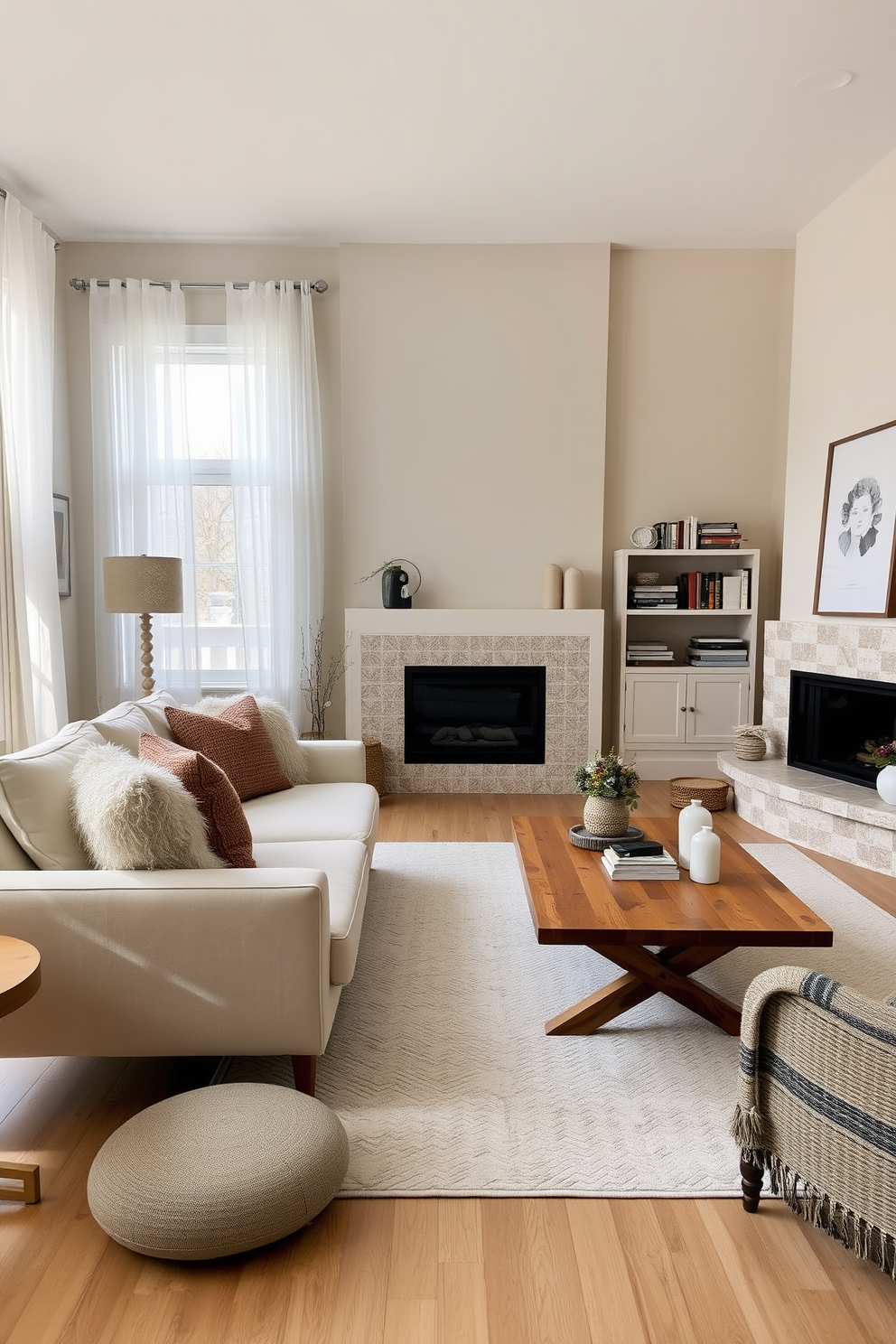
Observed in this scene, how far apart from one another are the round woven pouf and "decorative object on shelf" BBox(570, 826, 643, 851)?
135 cm

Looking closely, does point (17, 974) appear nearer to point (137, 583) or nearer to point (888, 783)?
point (137, 583)

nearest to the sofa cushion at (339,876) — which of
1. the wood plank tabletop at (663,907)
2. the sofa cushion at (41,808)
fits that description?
the wood plank tabletop at (663,907)

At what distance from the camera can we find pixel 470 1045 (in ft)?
8.11

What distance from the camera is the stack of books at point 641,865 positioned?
8.77 feet

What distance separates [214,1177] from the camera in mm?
1638

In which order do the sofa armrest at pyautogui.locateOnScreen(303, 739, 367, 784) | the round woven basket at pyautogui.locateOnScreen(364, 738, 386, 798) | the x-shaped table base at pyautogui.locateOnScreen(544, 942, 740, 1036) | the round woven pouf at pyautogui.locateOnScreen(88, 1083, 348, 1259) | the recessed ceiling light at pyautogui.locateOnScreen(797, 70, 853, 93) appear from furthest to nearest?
the round woven basket at pyautogui.locateOnScreen(364, 738, 386, 798) → the sofa armrest at pyautogui.locateOnScreen(303, 739, 367, 784) → the recessed ceiling light at pyautogui.locateOnScreen(797, 70, 853, 93) → the x-shaped table base at pyautogui.locateOnScreen(544, 942, 740, 1036) → the round woven pouf at pyautogui.locateOnScreen(88, 1083, 348, 1259)

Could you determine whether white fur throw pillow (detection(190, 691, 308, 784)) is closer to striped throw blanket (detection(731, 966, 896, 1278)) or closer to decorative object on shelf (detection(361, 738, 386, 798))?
decorative object on shelf (detection(361, 738, 386, 798))

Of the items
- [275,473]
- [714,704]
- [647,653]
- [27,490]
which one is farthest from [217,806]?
[714,704]

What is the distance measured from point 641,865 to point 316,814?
1152 mm

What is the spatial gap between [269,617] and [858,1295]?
454 centimetres

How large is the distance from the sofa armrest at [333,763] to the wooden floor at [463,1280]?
1987mm

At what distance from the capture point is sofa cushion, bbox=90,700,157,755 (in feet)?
9.07

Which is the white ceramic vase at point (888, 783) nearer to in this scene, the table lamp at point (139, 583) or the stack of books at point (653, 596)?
the stack of books at point (653, 596)

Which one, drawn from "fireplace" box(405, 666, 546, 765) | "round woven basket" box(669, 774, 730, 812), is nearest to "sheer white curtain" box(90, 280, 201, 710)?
"fireplace" box(405, 666, 546, 765)
